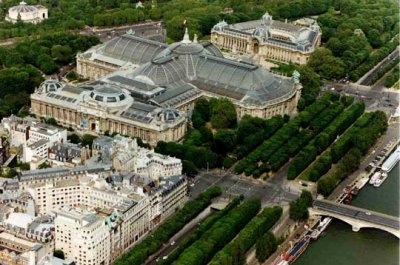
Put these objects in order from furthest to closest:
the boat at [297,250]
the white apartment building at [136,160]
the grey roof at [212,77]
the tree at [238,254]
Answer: the grey roof at [212,77] < the white apartment building at [136,160] < the boat at [297,250] < the tree at [238,254]

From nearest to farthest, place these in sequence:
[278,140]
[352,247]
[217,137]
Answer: [352,247], [217,137], [278,140]

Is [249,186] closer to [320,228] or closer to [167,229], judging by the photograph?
[320,228]

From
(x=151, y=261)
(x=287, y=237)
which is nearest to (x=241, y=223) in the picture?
(x=287, y=237)

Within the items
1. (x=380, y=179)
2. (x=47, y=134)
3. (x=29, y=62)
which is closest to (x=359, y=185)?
(x=380, y=179)

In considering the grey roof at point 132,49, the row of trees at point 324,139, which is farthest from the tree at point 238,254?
the grey roof at point 132,49

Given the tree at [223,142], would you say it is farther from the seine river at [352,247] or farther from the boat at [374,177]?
the seine river at [352,247]
